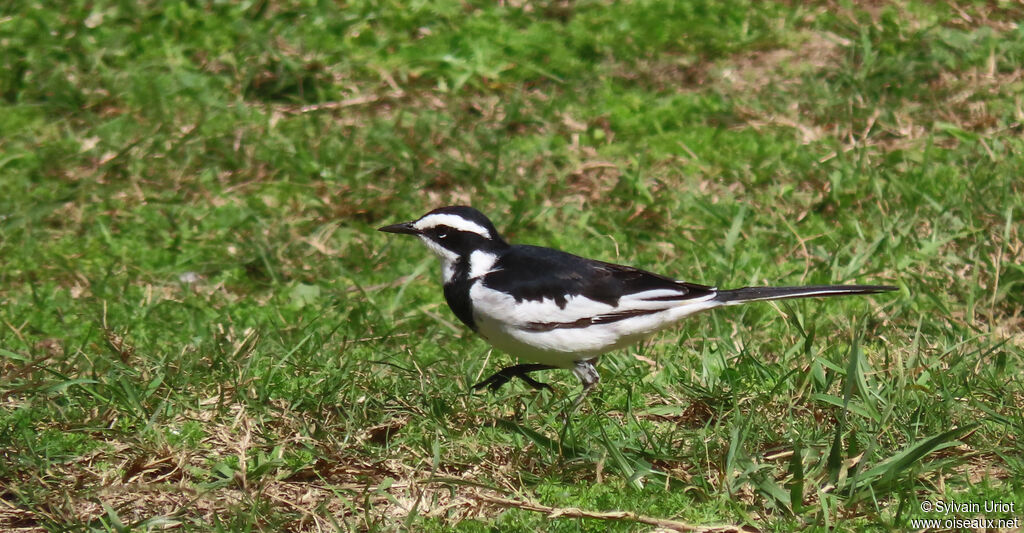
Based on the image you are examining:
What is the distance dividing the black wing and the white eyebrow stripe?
18cm

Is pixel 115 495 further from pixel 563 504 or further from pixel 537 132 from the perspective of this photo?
pixel 537 132

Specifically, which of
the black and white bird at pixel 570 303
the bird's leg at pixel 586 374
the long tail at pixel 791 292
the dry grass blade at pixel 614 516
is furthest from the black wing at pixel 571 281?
the dry grass blade at pixel 614 516

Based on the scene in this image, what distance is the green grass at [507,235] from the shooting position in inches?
182

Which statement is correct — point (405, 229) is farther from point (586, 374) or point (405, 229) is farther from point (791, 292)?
point (791, 292)

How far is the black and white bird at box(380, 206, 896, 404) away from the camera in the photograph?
17.3ft

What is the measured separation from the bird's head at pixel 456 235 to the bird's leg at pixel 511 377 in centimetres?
55

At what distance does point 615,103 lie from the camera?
870cm

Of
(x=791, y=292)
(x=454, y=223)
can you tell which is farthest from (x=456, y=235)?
(x=791, y=292)

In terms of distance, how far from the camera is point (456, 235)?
579 centimetres

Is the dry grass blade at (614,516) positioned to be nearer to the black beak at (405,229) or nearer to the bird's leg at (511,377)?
the bird's leg at (511,377)

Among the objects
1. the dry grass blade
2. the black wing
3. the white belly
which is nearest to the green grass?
the dry grass blade

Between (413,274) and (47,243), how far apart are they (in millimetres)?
2270

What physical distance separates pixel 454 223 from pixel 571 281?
0.67 metres

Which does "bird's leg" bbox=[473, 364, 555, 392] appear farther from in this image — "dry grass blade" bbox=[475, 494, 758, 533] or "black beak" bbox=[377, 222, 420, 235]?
"dry grass blade" bbox=[475, 494, 758, 533]
